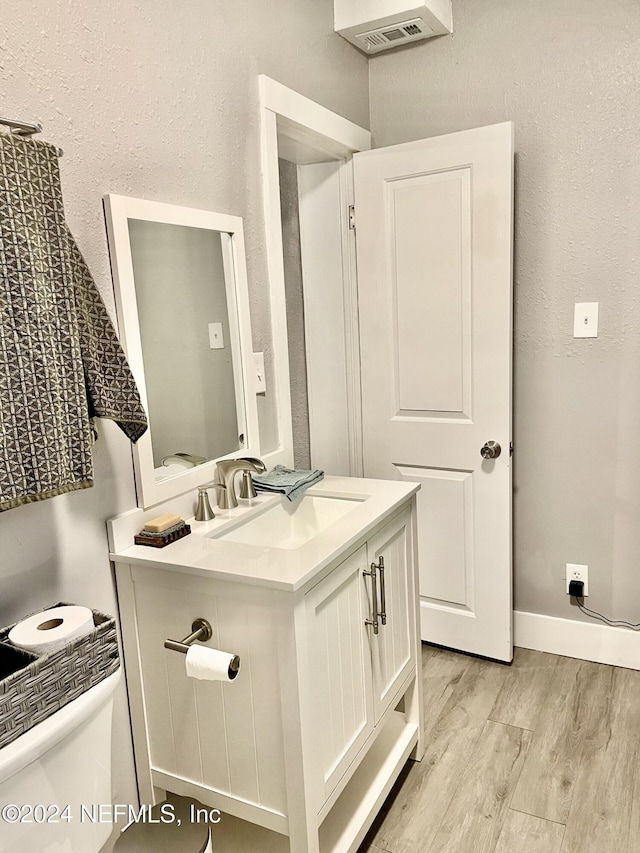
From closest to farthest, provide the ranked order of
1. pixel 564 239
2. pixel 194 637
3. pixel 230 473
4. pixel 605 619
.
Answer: pixel 194 637, pixel 230 473, pixel 564 239, pixel 605 619

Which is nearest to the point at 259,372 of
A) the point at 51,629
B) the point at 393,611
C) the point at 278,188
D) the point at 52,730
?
the point at 278,188

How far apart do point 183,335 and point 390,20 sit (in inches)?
56.6

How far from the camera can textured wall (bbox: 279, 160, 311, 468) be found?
8.57 ft

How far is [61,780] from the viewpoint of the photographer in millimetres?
1066

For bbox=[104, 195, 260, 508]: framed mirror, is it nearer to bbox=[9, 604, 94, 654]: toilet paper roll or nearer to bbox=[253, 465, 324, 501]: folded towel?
bbox=[253, 465, 324, 501]: folded towel

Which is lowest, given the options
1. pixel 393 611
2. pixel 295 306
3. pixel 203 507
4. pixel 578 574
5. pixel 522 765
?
pixel 522 765

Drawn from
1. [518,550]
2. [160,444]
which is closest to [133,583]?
[160,444]

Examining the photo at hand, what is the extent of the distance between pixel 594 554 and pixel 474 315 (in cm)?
99

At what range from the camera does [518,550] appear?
8.32 ft

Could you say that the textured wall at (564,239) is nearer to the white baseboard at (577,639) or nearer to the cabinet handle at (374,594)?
the white baseboard at (577,639)

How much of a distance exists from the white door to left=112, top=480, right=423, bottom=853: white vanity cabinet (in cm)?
80

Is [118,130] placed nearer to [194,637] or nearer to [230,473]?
[230,473]

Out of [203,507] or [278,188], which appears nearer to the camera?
[203,507]

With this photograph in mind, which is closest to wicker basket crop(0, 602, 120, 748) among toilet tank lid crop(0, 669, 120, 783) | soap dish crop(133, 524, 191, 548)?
toilet tank lid crop(0, 669, 120, 783)
